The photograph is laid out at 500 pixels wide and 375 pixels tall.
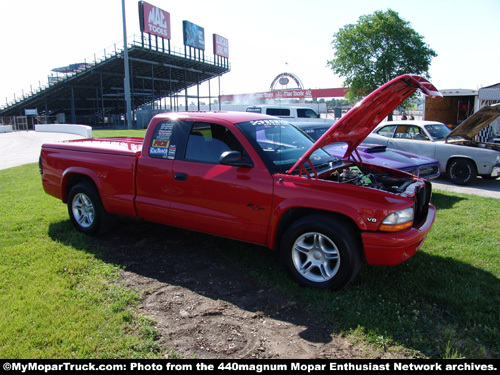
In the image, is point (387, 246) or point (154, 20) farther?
point (154, 20)

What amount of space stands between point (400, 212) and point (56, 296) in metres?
3.41

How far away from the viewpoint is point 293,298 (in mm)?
3635

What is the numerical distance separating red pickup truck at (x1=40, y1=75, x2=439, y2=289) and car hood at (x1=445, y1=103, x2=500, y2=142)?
5525 millimetres

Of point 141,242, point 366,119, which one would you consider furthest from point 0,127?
point 366,119

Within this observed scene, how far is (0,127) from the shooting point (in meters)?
37.0

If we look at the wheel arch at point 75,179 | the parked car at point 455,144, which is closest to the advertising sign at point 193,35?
the parked car at point 455,144

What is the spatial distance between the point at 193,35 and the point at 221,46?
8453mm

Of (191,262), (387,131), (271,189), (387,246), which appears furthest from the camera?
(387,131)

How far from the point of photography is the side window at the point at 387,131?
10664mm

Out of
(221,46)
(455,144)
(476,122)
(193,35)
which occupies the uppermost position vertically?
(221,46)

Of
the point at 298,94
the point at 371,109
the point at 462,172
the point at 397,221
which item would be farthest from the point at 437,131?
the point at 298,94

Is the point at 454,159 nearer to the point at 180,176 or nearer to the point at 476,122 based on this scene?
the point at 476,122

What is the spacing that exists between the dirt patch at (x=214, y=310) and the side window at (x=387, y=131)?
7563mm
